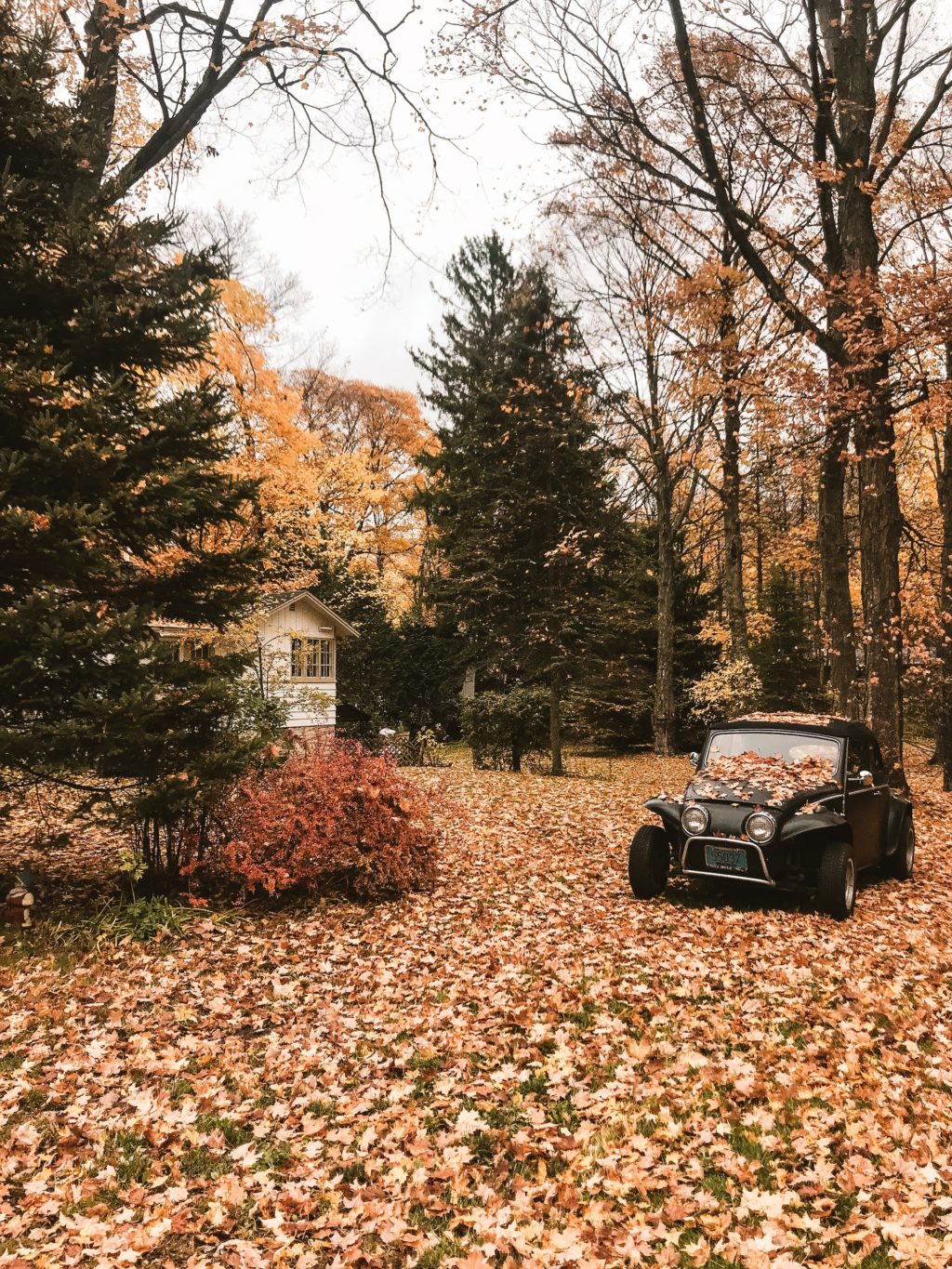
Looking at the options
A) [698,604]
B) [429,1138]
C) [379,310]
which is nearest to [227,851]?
[429,1138]

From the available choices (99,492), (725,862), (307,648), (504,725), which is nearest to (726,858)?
(725,862)

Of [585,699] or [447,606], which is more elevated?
[447,606]

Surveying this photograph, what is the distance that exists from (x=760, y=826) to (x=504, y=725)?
1134cm

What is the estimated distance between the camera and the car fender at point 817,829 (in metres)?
6.84

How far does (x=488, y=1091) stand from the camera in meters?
4.36

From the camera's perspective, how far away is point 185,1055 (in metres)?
4.76

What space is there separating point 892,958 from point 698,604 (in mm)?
18060

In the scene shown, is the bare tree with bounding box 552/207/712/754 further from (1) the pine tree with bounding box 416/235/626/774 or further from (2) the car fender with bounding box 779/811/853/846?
(2) the car fender with bounding box 779/811/853/846

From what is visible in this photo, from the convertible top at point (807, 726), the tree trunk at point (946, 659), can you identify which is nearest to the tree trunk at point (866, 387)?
the convertible top at point (807, 726)

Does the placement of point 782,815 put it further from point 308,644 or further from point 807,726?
point 308,644

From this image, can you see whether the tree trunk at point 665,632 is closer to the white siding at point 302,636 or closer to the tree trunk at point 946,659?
the tree trunk at point 946,659

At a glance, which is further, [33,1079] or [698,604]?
[698,604]

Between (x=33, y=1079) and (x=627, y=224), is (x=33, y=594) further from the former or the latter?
(x=627, y=224)

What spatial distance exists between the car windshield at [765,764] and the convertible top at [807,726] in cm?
5
